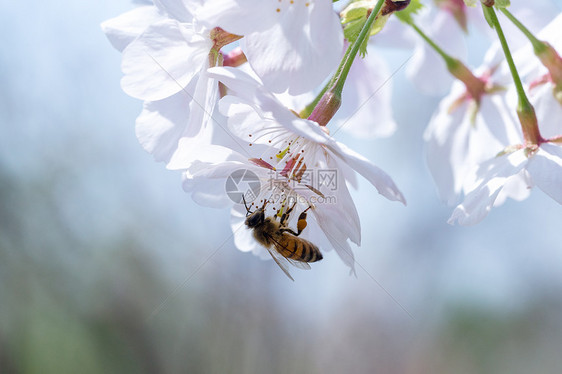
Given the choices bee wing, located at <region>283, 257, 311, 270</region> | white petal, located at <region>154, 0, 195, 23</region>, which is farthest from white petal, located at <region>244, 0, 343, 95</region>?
bee wing, located at <region>283, 257, 311, 270</region>

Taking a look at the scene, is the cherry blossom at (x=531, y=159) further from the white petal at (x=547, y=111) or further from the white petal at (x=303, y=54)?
the white petal at (x=303, y=54)

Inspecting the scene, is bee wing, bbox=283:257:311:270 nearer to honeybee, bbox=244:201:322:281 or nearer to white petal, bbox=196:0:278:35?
honeybee, bbox=244:201:322:281

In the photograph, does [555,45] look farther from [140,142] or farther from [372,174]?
[140,142]

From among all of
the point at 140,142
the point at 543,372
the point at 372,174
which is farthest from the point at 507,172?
the point at 543,372

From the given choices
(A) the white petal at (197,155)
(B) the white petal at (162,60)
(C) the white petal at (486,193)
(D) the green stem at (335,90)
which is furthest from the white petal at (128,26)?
(C) the white petal at (486,193)

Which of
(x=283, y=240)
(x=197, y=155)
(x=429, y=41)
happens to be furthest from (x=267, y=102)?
(x=429, y=41)

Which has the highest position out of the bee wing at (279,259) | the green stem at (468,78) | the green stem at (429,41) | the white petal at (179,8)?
the green stem at (468,78)

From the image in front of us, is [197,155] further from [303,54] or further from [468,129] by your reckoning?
[468,129]
